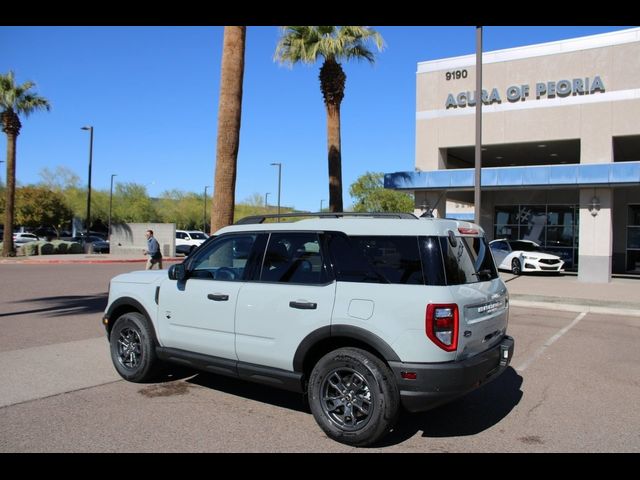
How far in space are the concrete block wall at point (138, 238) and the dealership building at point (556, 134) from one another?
18036 millimetres

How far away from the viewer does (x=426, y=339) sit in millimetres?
4129

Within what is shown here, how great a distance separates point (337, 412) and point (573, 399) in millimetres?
2866

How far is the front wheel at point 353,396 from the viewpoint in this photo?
4.25 metres

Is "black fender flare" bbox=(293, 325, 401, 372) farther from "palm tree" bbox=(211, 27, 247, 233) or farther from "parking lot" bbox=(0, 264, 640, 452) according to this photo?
"palm tree" bbox=(211, 27, 247, 233)

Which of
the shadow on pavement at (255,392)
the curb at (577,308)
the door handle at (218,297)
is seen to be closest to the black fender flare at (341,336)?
the shadow on pavement at (255,392)

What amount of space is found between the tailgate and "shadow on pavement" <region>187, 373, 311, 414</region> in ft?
5.86

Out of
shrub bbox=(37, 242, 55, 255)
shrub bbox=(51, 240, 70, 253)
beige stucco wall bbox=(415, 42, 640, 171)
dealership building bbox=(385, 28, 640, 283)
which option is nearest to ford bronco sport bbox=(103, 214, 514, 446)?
dealership building bbox=(385, 28, 640, 283)

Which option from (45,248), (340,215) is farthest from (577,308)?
(45,248)

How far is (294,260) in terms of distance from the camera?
500 cm

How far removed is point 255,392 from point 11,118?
3154cm

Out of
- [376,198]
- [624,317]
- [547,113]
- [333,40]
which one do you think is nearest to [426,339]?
[624,317]

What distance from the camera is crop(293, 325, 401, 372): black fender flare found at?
4.24 metres

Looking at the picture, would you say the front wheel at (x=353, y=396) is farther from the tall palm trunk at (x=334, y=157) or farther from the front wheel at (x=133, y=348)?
the tall palm trunk at (x=334, y=157)

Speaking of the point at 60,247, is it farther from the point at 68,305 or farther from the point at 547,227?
the point at 547,227
